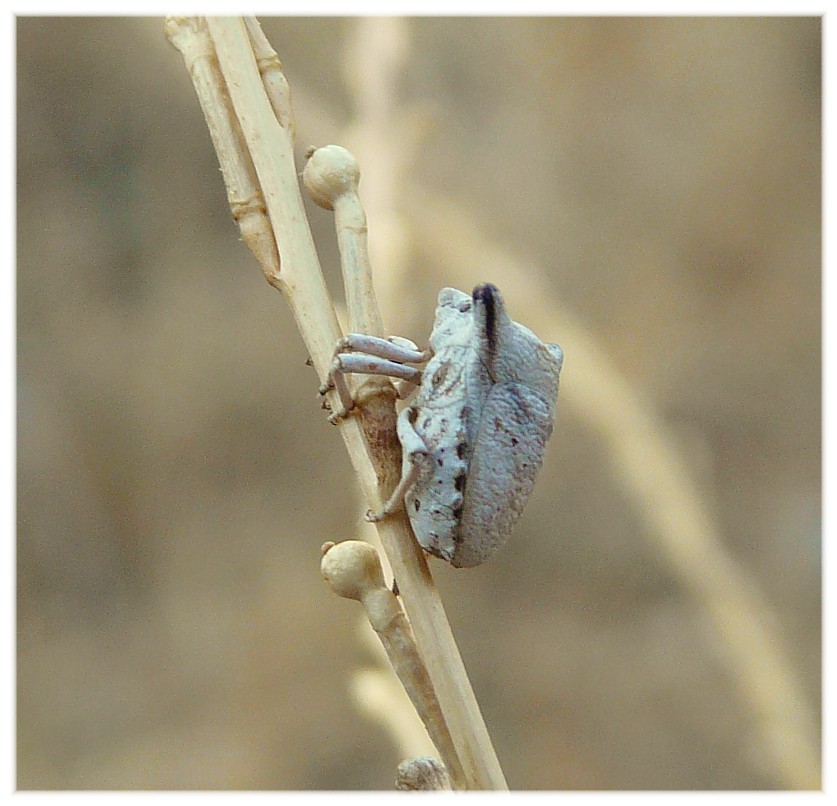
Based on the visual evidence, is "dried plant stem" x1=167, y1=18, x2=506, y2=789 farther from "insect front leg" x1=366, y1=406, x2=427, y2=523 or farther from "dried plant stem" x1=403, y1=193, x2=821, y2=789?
"dried plant stem" x1=403, y1=193, x2=821, y2=789

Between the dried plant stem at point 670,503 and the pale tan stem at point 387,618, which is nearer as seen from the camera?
the pale tan stem at point 387,618

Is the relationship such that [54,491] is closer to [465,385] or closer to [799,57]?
[465,385]

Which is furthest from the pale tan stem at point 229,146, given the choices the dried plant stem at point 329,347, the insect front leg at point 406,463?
the insect front leg at point 406,463

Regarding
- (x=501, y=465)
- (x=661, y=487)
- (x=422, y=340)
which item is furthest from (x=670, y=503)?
(x=501, y=465)

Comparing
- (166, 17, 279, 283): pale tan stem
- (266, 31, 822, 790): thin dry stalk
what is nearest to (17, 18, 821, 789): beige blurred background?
(266, 31, 822, 790): thin dry stalk

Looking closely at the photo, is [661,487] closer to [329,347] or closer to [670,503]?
[670,503]

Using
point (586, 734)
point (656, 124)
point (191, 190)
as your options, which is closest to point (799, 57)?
point (656, 124)

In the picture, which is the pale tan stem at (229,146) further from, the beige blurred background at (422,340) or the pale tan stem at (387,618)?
the beige blurred background at (422,340)
